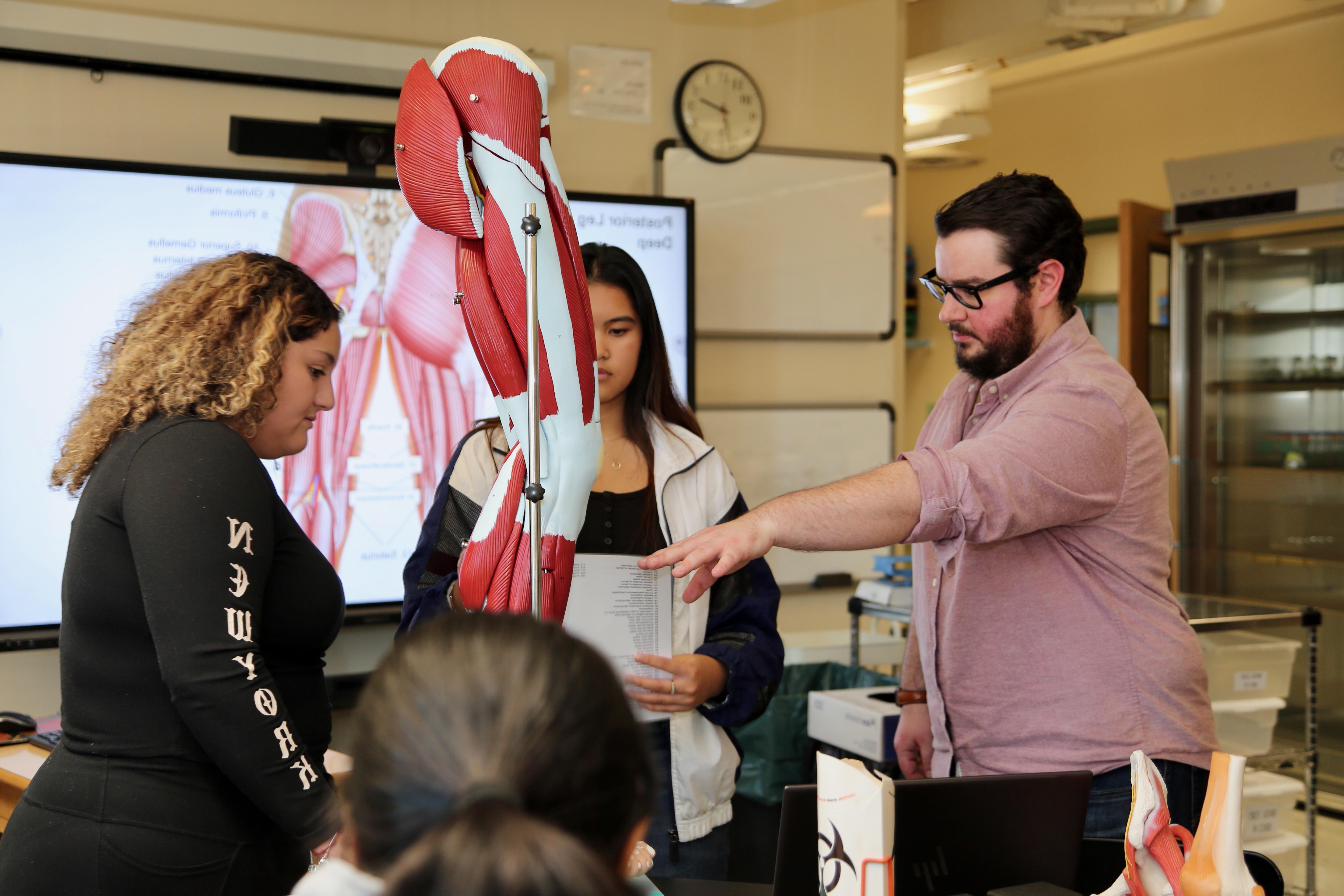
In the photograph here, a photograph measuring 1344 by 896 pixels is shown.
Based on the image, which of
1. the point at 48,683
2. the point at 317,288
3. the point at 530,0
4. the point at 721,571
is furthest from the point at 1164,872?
the point at 530,0

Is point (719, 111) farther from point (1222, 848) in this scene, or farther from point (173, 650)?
point (1222, 848)

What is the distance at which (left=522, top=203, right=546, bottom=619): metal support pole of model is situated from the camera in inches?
43.3

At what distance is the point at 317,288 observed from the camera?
144 centimetres

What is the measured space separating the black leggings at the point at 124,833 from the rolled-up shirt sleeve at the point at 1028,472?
88 centimetres

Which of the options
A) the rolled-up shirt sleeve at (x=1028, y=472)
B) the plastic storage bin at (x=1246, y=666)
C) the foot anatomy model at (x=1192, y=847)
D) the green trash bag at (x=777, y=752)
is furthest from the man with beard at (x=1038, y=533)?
the plastic storage bin at (x=1246, y=666)

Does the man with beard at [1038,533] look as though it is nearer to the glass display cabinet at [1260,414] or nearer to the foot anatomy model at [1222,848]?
the foot anatomy model at [1222,848]

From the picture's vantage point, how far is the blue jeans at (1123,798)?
4.79 feet

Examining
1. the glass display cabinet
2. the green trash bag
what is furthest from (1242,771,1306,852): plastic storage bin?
the glass display cabinet

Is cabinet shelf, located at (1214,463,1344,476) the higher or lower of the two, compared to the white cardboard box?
higher

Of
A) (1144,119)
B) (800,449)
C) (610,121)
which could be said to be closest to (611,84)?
(610,121)

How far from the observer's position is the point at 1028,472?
1.33 m

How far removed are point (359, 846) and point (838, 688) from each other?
248 cm

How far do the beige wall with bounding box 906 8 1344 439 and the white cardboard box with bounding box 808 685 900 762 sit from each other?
3226 millimetres

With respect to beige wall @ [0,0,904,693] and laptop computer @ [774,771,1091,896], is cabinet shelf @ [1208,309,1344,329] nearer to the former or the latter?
beige wall @ [0,0,904,693]
